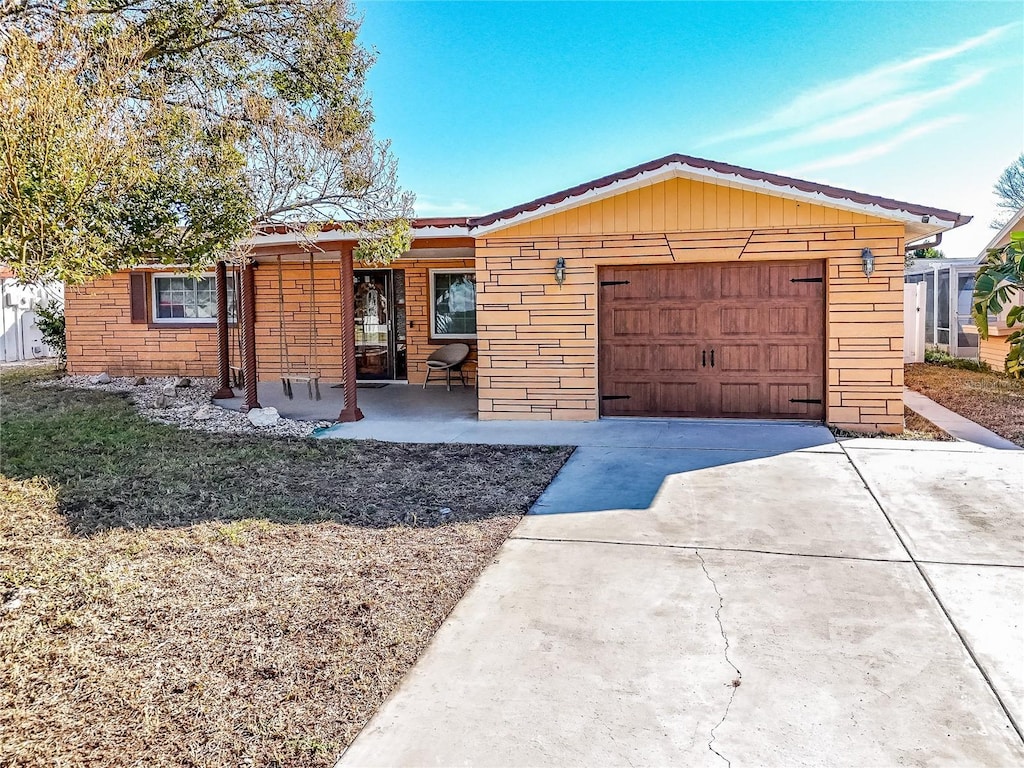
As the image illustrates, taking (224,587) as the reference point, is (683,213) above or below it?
above

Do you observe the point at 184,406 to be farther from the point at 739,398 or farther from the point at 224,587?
the point at 739,398

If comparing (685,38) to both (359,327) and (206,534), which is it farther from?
(206,534)

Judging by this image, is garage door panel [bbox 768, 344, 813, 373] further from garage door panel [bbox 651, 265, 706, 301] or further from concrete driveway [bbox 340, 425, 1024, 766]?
concrete driveway [bbox 340, 425, 1024, 766]

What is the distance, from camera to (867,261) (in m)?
8.09

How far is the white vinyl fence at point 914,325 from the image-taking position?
17.1 meters

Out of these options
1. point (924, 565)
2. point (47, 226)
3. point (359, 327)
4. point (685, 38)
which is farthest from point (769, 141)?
point (47, 226)

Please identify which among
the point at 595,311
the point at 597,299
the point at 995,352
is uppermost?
the point at 597,299

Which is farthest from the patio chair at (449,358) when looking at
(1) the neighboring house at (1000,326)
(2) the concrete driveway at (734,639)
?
(1) the neighboring house at (1000,326)

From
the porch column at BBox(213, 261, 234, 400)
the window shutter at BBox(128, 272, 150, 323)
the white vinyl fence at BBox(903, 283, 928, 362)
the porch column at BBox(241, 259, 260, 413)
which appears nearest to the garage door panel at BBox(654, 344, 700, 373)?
the porch column at BBox(241, 259, 260, 413)

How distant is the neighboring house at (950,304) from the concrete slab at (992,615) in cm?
1305

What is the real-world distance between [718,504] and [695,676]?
2.59m

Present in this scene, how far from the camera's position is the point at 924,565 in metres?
4.08

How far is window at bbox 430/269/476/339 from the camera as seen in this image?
1280 centimetres

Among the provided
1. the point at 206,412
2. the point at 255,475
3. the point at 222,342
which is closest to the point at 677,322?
the point at 255,475
